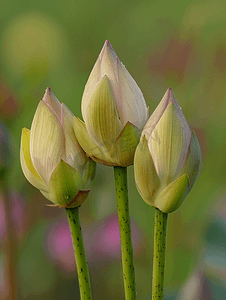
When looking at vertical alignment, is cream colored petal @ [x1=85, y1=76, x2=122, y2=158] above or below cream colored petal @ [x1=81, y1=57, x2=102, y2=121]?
below

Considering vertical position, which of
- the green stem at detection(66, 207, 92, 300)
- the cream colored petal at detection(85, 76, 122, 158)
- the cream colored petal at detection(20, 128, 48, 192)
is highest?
the cream colored petal at detection(85, 76, 122, 158)

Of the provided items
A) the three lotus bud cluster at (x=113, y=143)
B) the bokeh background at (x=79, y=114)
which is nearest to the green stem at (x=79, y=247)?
the three lotus bud cluster at (x=113, y=143)

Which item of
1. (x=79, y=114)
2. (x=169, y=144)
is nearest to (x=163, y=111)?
(x=169, y=144)

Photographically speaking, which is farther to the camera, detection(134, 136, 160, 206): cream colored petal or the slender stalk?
the slender stalk

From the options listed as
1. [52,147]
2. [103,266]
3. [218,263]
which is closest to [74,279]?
[103,266]

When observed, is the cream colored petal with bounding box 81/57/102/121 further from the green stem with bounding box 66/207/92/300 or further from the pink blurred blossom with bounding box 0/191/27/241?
the pink blurred blossom with bounding box 0/191/27/241

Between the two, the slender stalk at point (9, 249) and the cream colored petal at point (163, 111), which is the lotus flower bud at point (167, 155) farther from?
the slender stalk at point (9, 249)

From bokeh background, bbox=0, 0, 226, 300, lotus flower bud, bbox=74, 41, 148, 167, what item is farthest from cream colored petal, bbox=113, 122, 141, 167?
bokeh background, bbox=0, 0, 226, 300
